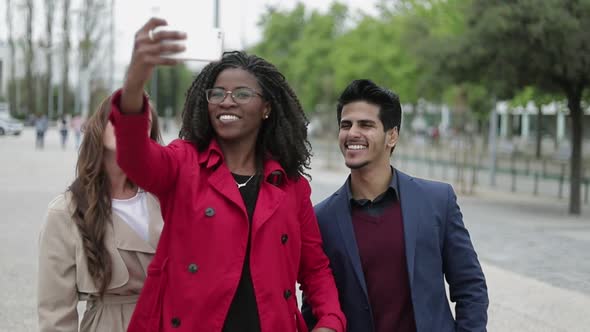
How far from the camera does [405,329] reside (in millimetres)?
3045

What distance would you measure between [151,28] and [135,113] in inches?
12.6

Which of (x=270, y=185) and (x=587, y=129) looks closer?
(x=270, y=185)

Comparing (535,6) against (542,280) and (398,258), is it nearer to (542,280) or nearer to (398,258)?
(542,280)

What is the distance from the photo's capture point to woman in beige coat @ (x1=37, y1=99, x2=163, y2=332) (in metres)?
3.12

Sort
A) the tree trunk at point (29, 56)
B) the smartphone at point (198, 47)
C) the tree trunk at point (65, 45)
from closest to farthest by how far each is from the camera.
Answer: the smartphone at point (198, 47) → the tree trunk at point (65, 45) → the tree trunk at point (29, 56)

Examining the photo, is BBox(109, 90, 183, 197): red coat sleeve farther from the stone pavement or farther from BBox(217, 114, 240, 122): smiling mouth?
the stone pavement

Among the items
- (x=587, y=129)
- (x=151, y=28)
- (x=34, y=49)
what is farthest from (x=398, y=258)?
(x=34, y=49)

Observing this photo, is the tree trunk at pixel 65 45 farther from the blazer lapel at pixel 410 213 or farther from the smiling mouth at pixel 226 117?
the smiling mouth at pixel 226 117

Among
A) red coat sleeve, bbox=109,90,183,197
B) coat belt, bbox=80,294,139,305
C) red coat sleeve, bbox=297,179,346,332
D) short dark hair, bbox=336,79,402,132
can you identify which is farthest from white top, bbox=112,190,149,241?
short dark hair, bbox=336,79,402,132

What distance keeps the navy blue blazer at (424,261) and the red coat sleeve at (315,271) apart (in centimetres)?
8

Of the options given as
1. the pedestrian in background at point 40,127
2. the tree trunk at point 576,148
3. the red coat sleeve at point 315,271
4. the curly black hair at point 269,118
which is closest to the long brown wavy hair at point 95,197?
the curly black hair at point 269,118

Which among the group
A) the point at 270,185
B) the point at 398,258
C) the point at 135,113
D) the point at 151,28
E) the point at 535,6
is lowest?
the point at 398,258

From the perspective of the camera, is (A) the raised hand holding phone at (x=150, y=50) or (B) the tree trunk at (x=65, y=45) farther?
(B) the tree trunk at (x=65, y=45)

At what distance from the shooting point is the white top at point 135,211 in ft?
10.5
